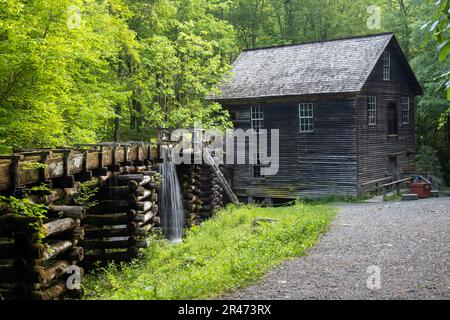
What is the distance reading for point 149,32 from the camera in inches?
1061

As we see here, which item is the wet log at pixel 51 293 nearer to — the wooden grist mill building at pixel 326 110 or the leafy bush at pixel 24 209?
the leafy bush at pixel 24 209

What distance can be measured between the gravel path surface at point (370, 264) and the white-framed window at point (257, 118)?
1123 centimetres

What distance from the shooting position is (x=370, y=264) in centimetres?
983

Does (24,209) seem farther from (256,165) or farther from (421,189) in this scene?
→ (256,165)

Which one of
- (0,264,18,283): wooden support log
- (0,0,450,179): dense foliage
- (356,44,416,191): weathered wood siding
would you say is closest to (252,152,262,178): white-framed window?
(0,0,450,179): dense foliage

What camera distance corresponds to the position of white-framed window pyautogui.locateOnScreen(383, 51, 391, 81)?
26109 mm

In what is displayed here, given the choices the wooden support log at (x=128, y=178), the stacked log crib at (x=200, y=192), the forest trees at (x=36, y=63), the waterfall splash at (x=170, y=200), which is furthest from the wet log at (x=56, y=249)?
the stacked log crib at (x=200, y=192)

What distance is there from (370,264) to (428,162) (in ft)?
72.5

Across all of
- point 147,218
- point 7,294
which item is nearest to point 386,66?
point 147,218

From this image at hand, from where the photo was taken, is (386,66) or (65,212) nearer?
(65,212)

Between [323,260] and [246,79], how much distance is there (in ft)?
60.3

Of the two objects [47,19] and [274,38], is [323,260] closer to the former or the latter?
[47,19]

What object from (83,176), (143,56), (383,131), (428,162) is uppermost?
(143,56)

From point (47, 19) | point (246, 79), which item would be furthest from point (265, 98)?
point (47, 19)
